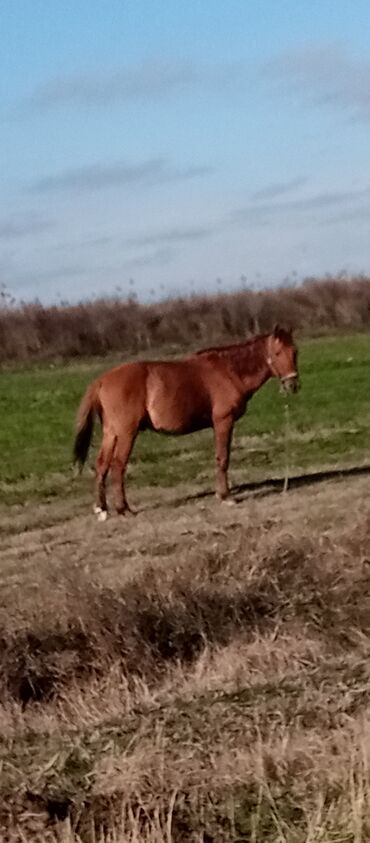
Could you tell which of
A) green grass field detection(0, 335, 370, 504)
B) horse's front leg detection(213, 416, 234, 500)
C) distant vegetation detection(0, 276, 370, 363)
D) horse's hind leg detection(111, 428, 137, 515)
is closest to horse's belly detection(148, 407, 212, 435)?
horse's front leg detection(213, 416, 234, 500)

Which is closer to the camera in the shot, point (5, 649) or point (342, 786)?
point (342, 786)

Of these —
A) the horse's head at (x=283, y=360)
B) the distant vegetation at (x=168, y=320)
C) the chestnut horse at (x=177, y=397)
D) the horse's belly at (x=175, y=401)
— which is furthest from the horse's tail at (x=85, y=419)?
the distant vegetation at (x=168, y=320)

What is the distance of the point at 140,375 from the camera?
52.4ft

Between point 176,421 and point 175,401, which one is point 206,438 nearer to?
point 176,421

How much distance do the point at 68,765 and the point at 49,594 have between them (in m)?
5.33

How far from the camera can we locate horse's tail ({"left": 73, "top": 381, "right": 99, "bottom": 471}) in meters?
16.0

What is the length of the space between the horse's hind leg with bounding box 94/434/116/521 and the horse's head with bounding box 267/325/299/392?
1948 mm

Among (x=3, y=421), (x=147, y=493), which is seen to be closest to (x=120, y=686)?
(x=147, y=493)

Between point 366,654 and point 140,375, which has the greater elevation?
point 140,375

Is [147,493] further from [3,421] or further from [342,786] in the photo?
[342,786]

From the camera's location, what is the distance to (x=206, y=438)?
22391 mm

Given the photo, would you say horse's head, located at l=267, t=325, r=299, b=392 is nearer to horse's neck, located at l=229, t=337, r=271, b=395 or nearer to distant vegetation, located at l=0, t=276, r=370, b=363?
horse's neck, located at l=229, t=337, r=271, b=395

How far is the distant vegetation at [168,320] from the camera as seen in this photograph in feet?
116

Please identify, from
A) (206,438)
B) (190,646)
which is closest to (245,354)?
(206,438)
